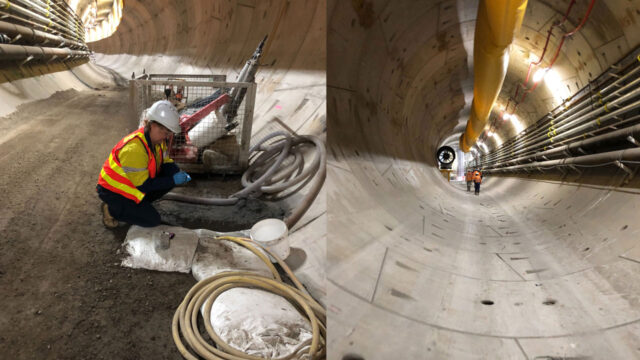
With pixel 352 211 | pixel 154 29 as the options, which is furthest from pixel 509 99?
pixel 154 29

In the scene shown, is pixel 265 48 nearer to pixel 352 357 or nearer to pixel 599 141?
pixel 599 141

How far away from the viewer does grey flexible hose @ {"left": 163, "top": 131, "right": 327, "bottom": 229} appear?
116 inches

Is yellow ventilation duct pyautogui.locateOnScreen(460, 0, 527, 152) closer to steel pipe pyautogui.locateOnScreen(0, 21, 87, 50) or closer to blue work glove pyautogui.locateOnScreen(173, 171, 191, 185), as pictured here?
blue work glove pyautogui.locateOnScreen(173, 171, 191, 185)

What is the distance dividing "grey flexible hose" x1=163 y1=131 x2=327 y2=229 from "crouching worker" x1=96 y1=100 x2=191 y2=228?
1.69 ft

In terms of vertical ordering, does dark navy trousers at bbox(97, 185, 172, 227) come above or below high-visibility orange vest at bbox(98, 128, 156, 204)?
below

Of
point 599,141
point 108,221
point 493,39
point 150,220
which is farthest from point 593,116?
point 108,221

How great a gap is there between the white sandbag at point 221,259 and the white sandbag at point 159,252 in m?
0.06

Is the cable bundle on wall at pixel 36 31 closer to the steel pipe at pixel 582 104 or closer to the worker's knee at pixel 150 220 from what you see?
the worker's knee at pixel 150 220

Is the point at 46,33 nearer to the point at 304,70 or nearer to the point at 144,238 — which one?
the point at 304,70

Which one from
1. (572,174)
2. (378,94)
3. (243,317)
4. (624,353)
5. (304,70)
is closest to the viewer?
(624,353)

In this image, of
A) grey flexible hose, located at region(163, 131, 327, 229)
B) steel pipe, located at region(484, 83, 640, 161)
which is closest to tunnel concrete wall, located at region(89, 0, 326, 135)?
grey flexible hose, located at region(163, 131, 327, 229)

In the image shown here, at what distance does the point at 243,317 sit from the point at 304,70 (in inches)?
137

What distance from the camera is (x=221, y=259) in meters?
2.47

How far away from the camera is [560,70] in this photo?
3080 millimetres
